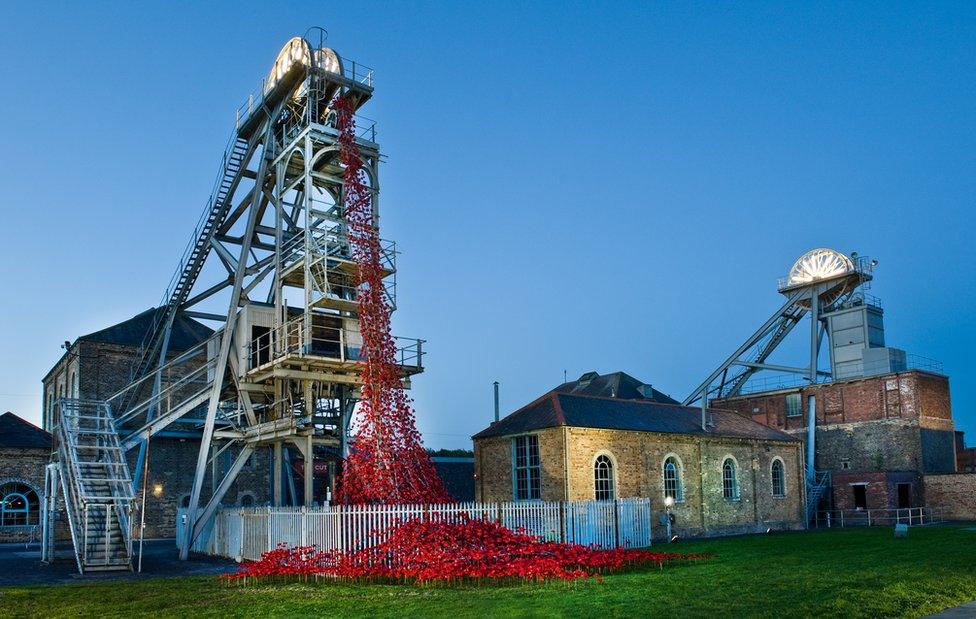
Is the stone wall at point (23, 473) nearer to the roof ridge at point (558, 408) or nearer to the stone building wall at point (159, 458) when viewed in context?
the stone building wall at point (159, 458)

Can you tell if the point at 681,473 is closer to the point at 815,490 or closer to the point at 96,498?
the point at 815,490

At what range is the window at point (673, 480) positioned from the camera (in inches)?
1211

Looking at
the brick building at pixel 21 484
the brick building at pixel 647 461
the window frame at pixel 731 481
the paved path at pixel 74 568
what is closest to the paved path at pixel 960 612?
the paved path at pixel 74 568

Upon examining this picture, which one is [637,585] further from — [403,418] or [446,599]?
[403,418]

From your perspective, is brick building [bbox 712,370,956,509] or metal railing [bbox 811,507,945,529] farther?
brick building [bbox 712,370,956,509]

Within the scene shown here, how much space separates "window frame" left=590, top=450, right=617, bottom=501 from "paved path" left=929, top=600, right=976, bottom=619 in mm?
17258

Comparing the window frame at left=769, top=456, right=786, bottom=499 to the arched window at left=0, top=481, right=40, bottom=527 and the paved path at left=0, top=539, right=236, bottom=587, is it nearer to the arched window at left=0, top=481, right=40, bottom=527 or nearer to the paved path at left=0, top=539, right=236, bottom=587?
the paved path at left=0, top=539, right=236, bottom=587

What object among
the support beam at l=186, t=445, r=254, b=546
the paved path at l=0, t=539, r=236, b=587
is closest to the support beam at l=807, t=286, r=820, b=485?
the support beam at l=186, t=445, r=254, b=546

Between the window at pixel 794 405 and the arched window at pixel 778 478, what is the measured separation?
36.9ft

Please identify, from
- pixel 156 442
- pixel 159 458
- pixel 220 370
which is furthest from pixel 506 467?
pixel 156 442

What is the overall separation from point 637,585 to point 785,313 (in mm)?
38884

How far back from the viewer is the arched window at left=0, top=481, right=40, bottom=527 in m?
31.8

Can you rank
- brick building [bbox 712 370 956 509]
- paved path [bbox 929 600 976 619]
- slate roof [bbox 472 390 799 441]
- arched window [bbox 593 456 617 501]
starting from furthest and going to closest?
1. brick building [bbox 712 370 956 509]
2. slate roof [bbox 472 390 799 441]
3. arched window [bbox 593 456 617 501]
4. paved path [bbox 929 600 976 619]

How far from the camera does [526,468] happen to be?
2938 cm
